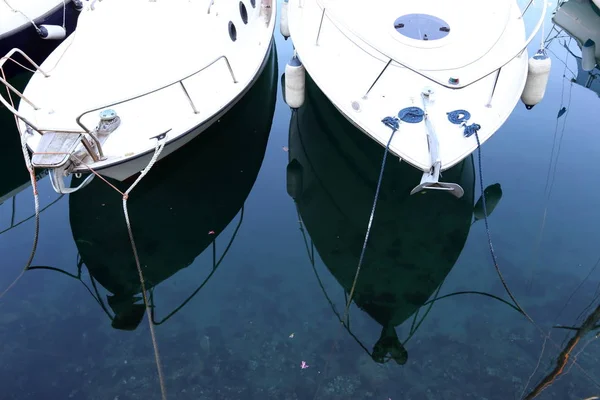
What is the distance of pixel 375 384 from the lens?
18.5 feet

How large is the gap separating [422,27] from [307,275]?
206 inches

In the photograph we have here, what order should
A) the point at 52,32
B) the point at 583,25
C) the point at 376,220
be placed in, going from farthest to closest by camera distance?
1. the point at 583,25
2. the point at 52,32
3. the point at 376,220

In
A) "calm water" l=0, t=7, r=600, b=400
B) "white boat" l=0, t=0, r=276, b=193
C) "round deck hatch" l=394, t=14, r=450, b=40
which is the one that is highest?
"round deck hatch" l=394, t=14, r=450, b=40

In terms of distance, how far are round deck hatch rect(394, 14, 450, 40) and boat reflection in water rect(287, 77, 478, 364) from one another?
7.06 ft

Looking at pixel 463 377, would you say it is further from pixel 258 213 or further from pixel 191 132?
pixel 191 132

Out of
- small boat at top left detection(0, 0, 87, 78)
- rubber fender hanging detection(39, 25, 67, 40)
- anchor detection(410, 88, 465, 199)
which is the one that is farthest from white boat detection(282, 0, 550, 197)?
small boat at top left detection(0, 0, 87, 78)

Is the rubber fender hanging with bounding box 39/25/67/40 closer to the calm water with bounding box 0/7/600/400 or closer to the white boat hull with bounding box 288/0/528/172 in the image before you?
the calm water with bounding box 0/7/600/400

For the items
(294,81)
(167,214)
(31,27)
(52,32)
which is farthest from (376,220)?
(31,27)

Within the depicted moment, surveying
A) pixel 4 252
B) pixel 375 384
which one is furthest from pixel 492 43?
A: pixel 4 252

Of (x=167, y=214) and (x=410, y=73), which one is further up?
(x=410, y=73)

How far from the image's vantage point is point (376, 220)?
7.88 m

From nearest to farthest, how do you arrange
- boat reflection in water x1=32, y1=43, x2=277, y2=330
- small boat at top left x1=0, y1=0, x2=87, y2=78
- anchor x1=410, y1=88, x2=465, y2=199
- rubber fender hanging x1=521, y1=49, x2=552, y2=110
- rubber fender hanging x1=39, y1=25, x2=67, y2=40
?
anchor x1=410, y1=88, x2=465, y2=199 → boat reflection in water x1=32, y1=43, x2=277, y2=330 → rubber fender hanging x1=521, y1=49, x2=552, y2=110 → small boat at top left x1=0, y1=0, x2=87, y2=78 → rubber fender hanging x1=39, y1=25, x2=67, y2=40

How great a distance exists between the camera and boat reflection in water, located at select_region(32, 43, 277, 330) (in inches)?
276

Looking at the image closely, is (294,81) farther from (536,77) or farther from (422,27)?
(536,77)
